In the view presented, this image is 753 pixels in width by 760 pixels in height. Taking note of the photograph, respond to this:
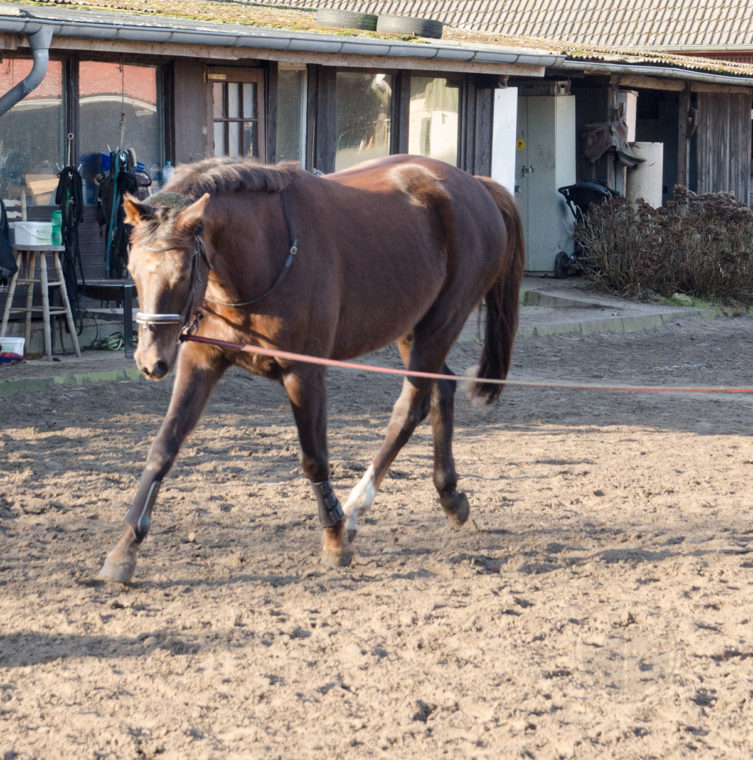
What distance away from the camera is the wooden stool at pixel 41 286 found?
30.0 feet

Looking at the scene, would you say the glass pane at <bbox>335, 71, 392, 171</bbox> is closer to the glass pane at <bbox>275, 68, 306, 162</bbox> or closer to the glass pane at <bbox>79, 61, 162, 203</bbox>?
the glass pane at <bbox>275, 68, 306, 162</bbox>

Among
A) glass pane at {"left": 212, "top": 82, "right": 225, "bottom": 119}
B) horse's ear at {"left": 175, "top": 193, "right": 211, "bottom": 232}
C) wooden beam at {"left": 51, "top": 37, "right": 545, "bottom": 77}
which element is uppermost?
wooden beam at {"left": 51, "top": 37, "right": 545, "bottom": 77}

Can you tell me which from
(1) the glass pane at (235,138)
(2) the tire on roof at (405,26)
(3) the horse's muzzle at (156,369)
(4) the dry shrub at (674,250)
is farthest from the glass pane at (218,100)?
(3) the horse's muzzle at (156,369)

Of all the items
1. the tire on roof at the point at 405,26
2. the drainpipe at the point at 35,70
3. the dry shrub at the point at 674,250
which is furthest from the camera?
the dry shrub at the point at 674,250

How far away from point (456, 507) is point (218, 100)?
6.94m

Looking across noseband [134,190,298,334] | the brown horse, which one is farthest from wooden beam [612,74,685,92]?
noseband [134,190,298,334]

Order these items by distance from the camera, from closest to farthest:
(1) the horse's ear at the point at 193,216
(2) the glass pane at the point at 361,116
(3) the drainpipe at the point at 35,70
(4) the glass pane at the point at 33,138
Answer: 1. (1) the horse's ear at the point at 193,216
2. (3) the drainpipe at the point at 35,70
3. (4) the glass pane at the point at 33,138
4. (2) the glass pane at the point at 361,116

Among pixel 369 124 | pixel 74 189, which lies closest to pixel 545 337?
pixel 369 124

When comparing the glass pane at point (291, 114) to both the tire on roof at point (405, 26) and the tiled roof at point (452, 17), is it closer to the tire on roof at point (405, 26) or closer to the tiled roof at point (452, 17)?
the tiled roof at point (452, 17)

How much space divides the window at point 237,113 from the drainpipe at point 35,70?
94.5 inches

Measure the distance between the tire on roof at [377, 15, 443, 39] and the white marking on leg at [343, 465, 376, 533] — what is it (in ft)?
30.4

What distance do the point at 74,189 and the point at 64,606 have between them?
609cm

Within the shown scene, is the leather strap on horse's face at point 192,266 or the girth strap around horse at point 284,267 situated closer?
the leather strap on horse's face at point 192,266

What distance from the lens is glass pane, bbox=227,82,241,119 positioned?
11203 millimetres
